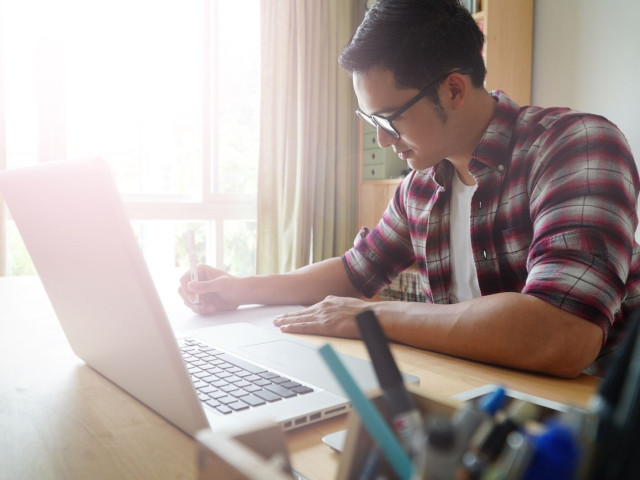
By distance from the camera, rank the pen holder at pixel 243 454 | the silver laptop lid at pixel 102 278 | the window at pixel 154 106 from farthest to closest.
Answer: the window at pixel 154 106, the silver laptop lid at pixel 102 278, the pen holder at pixel 243 454

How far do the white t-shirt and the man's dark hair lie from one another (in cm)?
27

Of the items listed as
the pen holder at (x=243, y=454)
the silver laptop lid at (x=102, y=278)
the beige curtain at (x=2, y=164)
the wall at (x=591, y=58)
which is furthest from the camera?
the beige curtain at (x=2, y=164)

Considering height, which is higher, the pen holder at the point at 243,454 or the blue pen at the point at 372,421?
the blue pen at the point at 372,421

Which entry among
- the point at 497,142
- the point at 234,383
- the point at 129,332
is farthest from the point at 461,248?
the point at 129,332

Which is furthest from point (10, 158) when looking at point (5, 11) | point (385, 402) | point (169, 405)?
point (385, 402)

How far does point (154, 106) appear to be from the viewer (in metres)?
2.85

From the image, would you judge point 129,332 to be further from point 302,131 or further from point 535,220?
point 302,131

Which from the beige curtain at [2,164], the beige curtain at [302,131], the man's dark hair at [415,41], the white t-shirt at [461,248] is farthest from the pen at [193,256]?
the beige curtain at [302,131]

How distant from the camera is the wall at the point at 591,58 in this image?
2025mm

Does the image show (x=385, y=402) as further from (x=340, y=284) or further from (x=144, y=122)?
(x=144, y=122)

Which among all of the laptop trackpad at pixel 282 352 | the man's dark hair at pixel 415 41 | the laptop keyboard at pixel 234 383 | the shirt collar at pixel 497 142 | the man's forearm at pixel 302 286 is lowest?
the man's forearm at pixel 302 286

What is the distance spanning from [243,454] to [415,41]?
1.04 metres

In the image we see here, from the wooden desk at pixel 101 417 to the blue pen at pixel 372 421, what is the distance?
0.54 feet

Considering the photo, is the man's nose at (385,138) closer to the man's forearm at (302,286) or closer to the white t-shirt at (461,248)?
the white t-shirt at (461,248)
